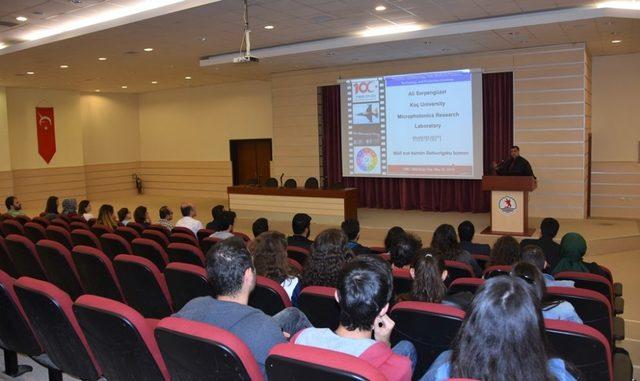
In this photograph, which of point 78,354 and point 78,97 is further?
point 78,97

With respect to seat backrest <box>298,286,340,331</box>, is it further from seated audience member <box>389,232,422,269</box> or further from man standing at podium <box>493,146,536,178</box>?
man standing at podium <box>493,146,536,178</box>

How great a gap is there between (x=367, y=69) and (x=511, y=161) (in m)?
3.70

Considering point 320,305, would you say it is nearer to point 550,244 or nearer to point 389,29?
point 550,244

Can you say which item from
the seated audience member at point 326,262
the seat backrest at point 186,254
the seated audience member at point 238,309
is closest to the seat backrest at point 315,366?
the seated audience member at point 238,309

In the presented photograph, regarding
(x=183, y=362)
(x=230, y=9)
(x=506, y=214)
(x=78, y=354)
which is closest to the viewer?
(x=183, y=362)

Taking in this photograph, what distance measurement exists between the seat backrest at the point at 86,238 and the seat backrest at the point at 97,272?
3.71ft

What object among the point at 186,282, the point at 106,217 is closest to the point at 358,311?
the point at 186,282

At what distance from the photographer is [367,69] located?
10664 millimetres

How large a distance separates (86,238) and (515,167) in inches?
246

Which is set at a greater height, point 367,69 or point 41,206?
point 367,69

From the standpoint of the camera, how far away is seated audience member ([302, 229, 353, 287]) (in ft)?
9.68

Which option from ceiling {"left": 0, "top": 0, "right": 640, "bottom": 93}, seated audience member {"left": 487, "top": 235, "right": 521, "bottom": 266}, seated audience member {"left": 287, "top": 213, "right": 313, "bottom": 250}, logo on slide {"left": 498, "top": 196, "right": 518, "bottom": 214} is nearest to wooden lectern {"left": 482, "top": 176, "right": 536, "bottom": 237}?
logo on slide {"left": 498, "top": 196, "right": 518, "bottom": 214}

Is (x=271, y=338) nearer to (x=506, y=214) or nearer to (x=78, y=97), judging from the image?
(x=506, y=214)

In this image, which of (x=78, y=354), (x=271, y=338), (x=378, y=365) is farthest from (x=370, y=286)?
(x=78, y=354)
